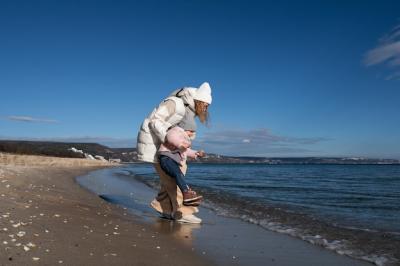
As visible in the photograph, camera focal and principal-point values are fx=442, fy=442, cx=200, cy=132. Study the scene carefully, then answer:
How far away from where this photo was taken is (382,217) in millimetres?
9414

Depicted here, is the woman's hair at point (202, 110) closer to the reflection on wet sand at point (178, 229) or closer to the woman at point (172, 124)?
the woman at point (172, 124)

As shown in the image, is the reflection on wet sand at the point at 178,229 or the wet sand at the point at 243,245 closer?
the wet sand at the point at 243,245

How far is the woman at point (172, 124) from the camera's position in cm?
682

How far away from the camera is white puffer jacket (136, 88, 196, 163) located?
6777 millimetres

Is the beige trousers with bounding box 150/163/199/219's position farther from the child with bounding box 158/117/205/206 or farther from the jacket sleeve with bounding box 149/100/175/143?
the jacket sleeve with bounding box 149/100/175/143

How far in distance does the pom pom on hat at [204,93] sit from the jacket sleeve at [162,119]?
43 cm

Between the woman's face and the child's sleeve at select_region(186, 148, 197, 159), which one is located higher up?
the woman's face

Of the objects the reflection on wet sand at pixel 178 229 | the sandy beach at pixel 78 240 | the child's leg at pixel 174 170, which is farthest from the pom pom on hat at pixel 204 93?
the sandy beach at pixel 78 240

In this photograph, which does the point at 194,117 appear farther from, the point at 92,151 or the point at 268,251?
the point at 92,151

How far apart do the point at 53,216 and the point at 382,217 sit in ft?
22.3

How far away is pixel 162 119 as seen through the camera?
22.4 ft

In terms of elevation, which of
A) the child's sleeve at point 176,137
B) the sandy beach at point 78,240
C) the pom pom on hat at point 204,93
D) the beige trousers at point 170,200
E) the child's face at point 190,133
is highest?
the pom pom on hat at point 204,93

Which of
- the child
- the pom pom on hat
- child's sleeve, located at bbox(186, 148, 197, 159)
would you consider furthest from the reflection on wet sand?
the pom pom on hat

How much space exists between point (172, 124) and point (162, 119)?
21cm
